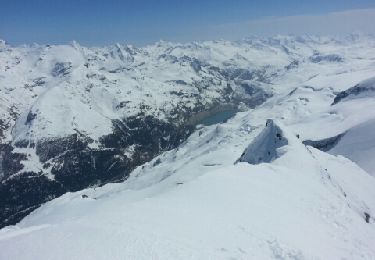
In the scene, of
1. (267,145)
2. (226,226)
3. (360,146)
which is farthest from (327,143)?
(226,226)

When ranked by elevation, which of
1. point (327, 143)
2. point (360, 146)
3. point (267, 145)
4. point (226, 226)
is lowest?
point (327, 143)

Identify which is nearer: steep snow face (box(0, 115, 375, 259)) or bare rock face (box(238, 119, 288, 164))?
steep snow face (box(0, 115, 375, 259))

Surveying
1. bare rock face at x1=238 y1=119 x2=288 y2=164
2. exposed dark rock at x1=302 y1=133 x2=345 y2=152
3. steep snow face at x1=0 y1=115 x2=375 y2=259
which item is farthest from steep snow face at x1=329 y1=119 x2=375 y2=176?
steep snow face at x1=0 y1=115 x2=375 y2=259

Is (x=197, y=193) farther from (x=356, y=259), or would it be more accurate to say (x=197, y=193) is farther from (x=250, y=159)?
(x=250, y=159)

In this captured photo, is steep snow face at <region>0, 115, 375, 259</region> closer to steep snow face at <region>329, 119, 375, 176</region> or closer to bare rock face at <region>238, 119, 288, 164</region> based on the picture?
bare rock face at <region>238, 119, 288, 164</region>

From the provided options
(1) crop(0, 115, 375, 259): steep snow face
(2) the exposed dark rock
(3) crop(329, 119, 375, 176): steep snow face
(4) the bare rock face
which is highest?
(1) crop(0, 115, 375, 259): steep snow face

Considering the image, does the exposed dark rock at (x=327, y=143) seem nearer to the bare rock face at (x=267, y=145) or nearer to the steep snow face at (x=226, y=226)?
the bare rock face at (x=267, y=145)

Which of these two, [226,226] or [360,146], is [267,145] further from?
[360,146]

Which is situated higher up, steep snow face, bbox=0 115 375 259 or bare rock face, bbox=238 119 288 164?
steep snow face, bbox=0 115 375 259

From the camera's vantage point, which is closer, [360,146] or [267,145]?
[267,145]
